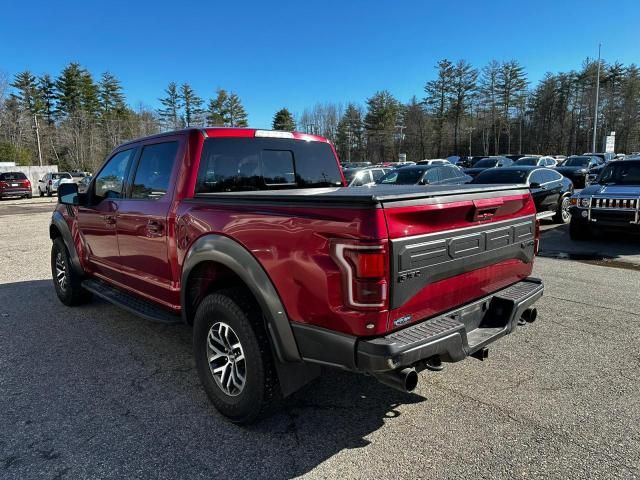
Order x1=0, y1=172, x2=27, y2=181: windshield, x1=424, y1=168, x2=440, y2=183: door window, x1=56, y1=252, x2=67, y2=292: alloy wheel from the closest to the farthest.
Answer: x1=56, y1=252, x2=67, y2=292: alloy wheel, x1=424, y1=168, x2=440, y2=183: door window, x1=0, y1=172, x2=27, y2=181: windshield

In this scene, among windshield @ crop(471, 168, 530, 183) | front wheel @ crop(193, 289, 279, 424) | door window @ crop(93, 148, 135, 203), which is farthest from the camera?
windshield @ crop(471, 168, 530, 183)

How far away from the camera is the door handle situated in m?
3.53

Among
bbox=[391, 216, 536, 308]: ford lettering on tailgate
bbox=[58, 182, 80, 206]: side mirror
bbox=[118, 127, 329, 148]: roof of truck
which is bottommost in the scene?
bbox=[391, 216, 536, 308]: ford lettering on tailgate

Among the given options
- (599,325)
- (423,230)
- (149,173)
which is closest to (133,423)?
(149,173)

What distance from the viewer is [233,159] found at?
372 cm

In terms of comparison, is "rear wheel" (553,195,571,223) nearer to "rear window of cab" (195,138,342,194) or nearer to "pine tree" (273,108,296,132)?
"rear window of cab" (195,138,342,194)

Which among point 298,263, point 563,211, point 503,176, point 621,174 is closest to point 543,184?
→ point 503,176

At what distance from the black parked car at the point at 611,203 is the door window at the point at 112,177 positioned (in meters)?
8.75

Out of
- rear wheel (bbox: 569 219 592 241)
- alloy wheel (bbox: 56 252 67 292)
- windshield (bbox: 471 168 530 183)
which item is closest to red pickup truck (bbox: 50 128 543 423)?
alloy wheel (bbox: 56 252 67 292)

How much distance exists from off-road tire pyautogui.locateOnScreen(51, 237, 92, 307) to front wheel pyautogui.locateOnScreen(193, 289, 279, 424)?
3084 millimetres

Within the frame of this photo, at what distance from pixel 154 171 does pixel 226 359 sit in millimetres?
1790

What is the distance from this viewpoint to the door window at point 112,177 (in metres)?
4.33

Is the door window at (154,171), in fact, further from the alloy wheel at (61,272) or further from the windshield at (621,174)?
the windshield at (621,174)

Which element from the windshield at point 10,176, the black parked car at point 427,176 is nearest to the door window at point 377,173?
the black parked car at point 427,176
